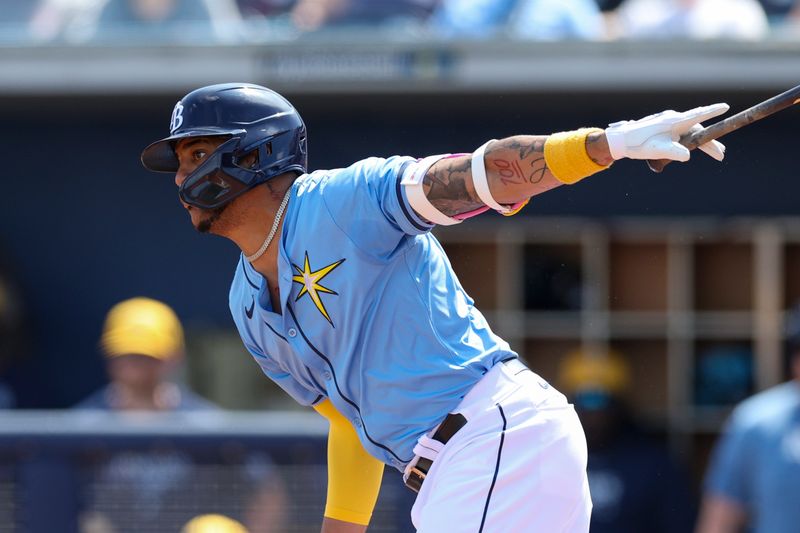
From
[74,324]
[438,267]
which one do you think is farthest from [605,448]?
[438,267]

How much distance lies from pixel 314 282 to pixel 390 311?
0.18 meters

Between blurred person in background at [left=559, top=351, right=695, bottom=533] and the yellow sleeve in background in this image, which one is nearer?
the yellow sleeve in background

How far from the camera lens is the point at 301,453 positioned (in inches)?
194

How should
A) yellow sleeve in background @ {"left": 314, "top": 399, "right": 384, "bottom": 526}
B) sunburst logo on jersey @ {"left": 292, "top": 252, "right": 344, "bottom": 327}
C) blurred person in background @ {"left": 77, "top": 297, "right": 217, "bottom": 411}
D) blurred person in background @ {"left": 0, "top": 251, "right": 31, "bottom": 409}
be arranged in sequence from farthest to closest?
blurred person in background @ {"left": 0, "top": 251, "right": 31, "bottom": 409}, blurred person in background @ {"left": 77, "top": 297, "right": 217, "bottom": 411}, yellow sleeve in background @ {"left": 314, "top": 399, "right": 384, "bottom": 526}, sunburst logo on jersey @ {"left": 292, "top": 252, "right": 344, "bottom": 327}

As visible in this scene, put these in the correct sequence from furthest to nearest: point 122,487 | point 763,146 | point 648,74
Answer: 1. point 763,146
2. point 648,74
3. point 122,487

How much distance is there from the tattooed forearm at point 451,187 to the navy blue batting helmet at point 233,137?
43 centimetres

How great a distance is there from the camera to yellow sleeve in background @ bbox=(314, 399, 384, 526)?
3.26 m

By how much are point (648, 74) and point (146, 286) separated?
289cm

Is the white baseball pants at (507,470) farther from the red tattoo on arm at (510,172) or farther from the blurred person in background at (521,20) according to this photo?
the blurred person in background at (521,20)

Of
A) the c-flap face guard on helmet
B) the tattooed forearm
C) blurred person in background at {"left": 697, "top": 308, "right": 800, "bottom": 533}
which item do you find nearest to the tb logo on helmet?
the c-flap face guard on helmet

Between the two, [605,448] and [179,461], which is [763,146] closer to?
[605,448]

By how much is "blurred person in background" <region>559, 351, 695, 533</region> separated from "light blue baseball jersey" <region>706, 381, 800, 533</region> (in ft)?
3.19

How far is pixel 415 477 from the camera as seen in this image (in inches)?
120

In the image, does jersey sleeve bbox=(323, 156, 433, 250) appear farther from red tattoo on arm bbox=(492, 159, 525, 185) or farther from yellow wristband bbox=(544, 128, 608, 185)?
yellow wristband bbox=(544, 128, 608, 185)
